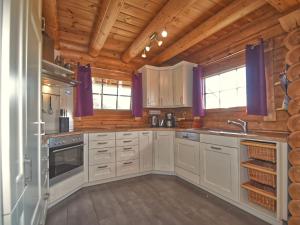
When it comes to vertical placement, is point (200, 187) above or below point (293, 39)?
below

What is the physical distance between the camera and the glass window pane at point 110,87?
382 centimetres

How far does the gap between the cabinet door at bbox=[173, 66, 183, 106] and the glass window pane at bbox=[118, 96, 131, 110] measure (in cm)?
106

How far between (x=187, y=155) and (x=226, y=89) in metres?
1.37

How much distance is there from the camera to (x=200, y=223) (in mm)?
1858

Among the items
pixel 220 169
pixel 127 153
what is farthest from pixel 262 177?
pixel 127 153

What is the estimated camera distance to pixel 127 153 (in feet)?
10.5

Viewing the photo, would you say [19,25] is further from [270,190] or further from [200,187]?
[200,187]

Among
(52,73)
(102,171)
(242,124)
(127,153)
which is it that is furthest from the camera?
(127,153)

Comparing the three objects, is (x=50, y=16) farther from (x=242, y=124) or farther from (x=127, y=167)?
(x=242, y=124)

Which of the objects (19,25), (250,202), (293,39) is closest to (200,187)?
(250,202)

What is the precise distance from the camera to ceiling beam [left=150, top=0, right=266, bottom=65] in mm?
2020

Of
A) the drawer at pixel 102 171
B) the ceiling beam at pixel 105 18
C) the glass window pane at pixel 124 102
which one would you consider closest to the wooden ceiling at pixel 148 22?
the ceiling beam at pixel 105 18

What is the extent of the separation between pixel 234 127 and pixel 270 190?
108 cm

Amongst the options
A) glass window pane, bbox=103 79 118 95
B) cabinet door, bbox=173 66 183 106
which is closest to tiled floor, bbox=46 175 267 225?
cabinet door, bbox=173 66 183 106
